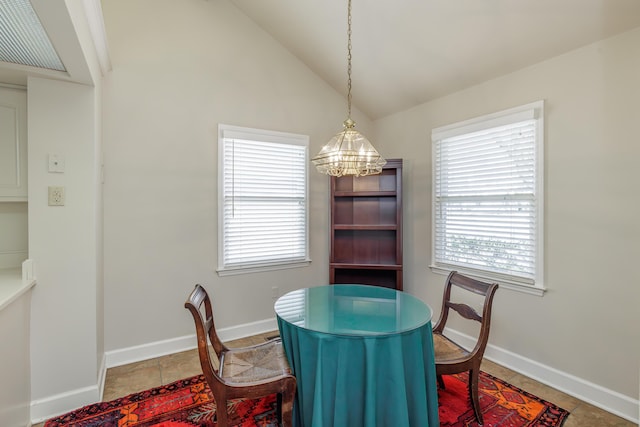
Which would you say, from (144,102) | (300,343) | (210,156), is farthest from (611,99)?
(144,102)

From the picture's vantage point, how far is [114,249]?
2791 millimetres

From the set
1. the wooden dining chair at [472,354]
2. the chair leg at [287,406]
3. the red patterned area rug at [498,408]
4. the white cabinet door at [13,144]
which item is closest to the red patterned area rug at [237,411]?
the red patterned area rug at [498,408]

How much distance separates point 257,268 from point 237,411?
5.08ft

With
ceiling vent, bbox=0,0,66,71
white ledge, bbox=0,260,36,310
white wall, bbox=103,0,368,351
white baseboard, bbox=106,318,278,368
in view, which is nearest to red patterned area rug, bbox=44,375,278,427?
white baseboard, bbox=106,318,278,368

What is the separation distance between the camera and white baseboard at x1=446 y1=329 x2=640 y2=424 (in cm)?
210

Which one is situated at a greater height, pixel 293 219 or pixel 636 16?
pixel 636 16

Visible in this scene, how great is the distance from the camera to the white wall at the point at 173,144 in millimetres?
2791

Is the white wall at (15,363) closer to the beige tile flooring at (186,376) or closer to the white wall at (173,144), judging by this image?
the beige tile flooring at (186,376)

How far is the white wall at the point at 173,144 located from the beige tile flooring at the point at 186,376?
23 centimetres

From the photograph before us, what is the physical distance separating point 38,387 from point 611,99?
174 inches

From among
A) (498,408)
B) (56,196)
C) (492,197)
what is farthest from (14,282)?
(492,197)

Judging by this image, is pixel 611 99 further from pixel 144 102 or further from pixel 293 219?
pixel 144 102

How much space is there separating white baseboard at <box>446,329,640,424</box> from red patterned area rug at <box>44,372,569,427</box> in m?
0.30

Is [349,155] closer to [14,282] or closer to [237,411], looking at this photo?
[237,411]
